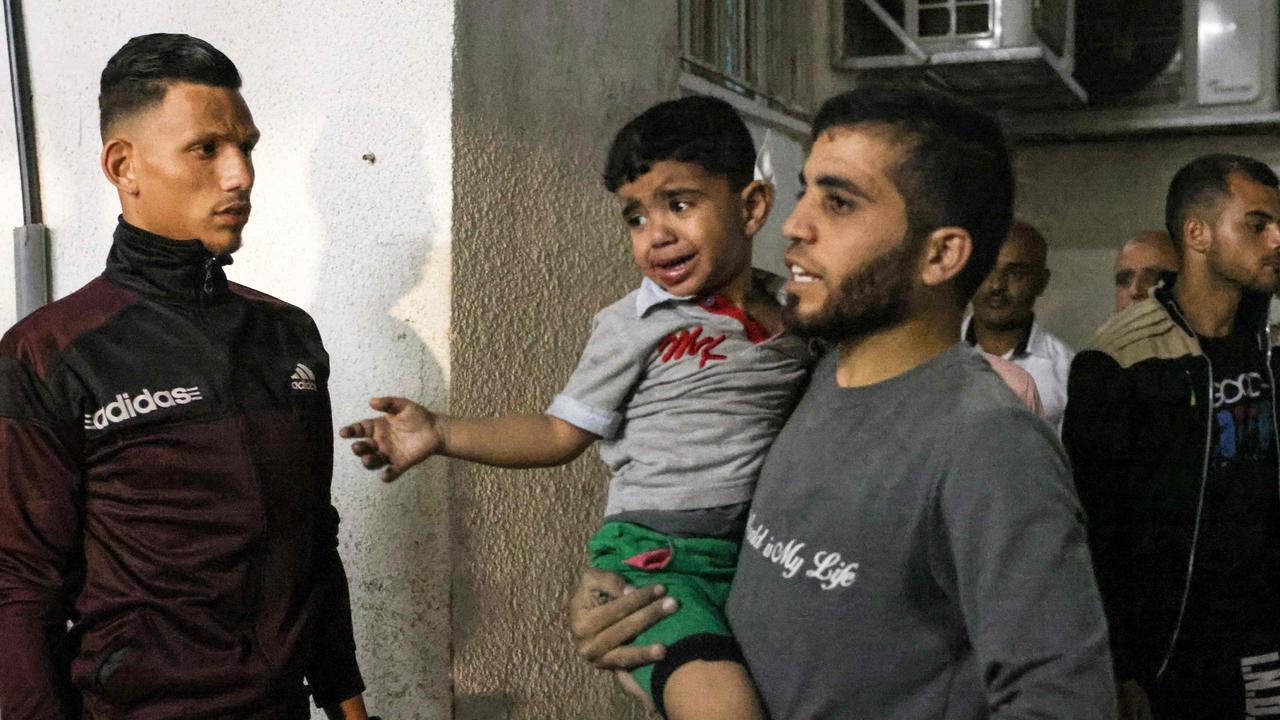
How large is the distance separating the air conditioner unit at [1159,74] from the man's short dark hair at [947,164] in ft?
20.4

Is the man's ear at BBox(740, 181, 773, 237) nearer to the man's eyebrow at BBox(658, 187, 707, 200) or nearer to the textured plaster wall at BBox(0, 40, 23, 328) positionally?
the man's eyebrow at BBox(658, 187, 707, 200)

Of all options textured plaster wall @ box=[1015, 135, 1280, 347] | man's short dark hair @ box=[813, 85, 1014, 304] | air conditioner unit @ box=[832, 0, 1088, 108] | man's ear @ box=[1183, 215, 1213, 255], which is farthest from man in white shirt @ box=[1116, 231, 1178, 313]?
man's short dark hair @ box=[813, 85, 1014, 304]

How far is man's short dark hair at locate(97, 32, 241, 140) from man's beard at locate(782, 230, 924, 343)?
4.43 feet

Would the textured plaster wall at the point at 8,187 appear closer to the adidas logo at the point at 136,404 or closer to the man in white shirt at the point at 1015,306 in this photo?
the adidas logo at the point at 136,404

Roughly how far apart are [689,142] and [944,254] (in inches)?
33.5

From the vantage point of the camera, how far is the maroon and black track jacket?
87.0 inches

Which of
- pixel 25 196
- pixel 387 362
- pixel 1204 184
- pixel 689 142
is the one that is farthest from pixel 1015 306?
pixel 25 196

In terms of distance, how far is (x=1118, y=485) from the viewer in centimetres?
331

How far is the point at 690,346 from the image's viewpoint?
7.97 feet

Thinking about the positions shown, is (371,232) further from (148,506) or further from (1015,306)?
(1015,306)

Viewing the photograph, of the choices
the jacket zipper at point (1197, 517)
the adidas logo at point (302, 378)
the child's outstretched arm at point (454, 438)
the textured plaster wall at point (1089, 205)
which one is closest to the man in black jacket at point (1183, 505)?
the jacket zipper at point (1197, 517)

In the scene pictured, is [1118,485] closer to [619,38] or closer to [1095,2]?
[619,38]

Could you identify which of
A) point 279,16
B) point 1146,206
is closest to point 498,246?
point 279,16

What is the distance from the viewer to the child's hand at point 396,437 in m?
2.22
